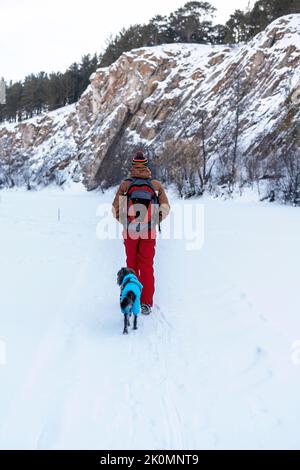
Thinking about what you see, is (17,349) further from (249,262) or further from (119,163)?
(119,163)

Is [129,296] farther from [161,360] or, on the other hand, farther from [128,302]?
[161,360]

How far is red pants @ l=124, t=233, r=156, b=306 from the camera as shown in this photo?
5246 millimetres

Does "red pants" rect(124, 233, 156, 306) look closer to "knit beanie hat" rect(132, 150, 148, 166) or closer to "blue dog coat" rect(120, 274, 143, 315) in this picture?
"blue dog coat" rect(120, 274, 143, 315)

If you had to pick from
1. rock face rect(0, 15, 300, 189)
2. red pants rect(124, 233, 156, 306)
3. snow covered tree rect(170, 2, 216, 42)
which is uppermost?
snow covered tree rect(170, 2, 216, 42)

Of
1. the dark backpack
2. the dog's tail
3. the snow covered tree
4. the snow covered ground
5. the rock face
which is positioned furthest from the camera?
the snow covered tree

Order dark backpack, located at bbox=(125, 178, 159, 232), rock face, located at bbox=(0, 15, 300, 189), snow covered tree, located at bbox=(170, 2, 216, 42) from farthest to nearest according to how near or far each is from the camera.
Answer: snow covered tree, located at bbox=(170, 2, 216, 42) < rock face, located at bbox=(0, 15, 300, 189) < dark backpack, located at bbox=(125, 178, 159, 232)

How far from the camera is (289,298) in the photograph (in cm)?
477

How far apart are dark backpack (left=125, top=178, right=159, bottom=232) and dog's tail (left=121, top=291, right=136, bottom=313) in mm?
1102

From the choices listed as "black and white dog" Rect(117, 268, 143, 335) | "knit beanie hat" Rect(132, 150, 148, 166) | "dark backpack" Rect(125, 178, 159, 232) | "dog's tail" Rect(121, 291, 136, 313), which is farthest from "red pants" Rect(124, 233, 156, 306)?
"knit beanie hat" Rect(132, 150, 148, 166)

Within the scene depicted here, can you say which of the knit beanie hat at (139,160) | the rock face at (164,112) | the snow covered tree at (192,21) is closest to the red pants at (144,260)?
the knit beanie hat at (139,160)

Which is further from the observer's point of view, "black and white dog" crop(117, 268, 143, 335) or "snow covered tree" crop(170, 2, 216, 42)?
"snow covered tree" crop(170, 2, 216, 42)

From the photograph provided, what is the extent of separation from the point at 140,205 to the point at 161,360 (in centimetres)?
218

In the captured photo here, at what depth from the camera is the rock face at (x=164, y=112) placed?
32188 mm

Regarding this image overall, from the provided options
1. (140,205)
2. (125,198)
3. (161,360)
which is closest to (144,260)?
(140,205)
